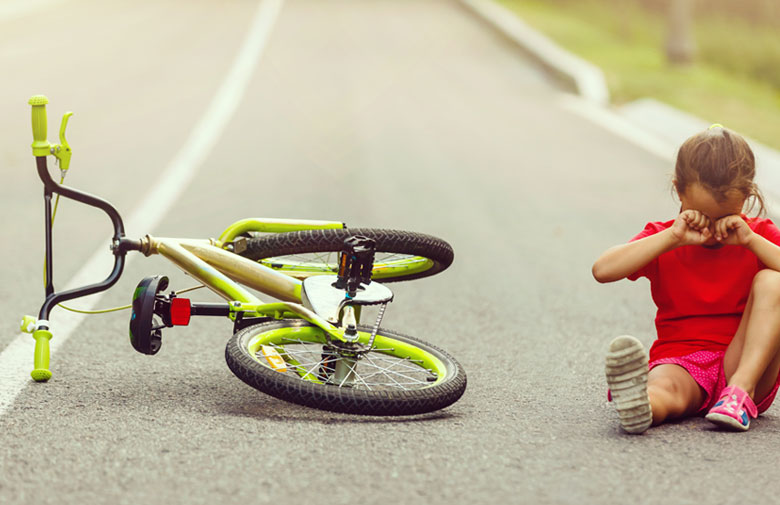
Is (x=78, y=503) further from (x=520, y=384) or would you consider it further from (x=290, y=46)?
(x=290, y=46)

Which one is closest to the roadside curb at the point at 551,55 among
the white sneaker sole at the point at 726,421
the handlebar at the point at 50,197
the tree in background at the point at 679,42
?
the tree in background at the point at 679,42

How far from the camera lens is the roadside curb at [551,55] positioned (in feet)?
54.0

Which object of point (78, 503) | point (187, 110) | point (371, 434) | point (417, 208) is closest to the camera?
point (78, 503)

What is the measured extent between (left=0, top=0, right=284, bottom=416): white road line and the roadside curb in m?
4.98

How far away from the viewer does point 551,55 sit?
19.2 m

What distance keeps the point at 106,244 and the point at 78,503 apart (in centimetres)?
411

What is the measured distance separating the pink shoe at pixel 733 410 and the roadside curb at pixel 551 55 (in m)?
12.5

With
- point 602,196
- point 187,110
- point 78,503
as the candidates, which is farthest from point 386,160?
point 78,503

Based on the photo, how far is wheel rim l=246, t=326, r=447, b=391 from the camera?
12.9 feet

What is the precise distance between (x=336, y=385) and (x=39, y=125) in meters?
1.53

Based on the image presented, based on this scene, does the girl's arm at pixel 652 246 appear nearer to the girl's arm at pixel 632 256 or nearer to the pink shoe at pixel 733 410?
the girl's arm at pixel 632 256

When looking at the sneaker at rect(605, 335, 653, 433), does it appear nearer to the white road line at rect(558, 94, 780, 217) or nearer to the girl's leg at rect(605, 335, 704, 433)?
the girl's leg at rect(605, 335, 704, 433)

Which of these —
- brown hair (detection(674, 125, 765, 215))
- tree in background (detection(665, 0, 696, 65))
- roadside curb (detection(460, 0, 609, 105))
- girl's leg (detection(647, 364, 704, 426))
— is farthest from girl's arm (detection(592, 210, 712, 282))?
Result: tree in background (detection(665, 0, 696, 65))

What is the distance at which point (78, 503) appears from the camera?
2871 mm
